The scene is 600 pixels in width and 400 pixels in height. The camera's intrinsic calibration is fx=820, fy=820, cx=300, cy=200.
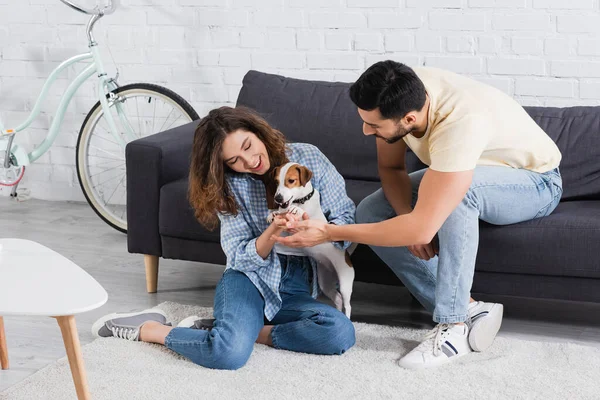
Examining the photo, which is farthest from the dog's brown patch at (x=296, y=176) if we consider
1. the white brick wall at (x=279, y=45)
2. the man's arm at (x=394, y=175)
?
the white brick wall at (x=279, y=45)

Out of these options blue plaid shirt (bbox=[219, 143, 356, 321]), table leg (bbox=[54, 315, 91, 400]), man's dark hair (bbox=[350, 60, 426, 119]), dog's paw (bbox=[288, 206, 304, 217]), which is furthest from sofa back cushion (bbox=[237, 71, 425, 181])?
table leg (bbox=[54, 315, 91, 400])

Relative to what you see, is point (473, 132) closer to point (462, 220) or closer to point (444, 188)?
point (444, 188)

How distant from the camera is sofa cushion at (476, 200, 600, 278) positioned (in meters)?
2.30

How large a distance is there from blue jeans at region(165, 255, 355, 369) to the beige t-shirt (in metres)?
0.53

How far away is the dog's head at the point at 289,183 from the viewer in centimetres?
221

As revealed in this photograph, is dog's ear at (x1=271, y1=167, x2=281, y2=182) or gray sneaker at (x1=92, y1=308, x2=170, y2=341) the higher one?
dog's ear at (x1=271, y1=167, x2=281, y2=182)

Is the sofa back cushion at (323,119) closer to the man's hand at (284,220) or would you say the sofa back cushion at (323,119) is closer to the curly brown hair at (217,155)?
the curly brown hair at (217,155)

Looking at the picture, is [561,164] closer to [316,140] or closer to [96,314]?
[316,140]

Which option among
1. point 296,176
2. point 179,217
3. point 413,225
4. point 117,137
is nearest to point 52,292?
point 296,176

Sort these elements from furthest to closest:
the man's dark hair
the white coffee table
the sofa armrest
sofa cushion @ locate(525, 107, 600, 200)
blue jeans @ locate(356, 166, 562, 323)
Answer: the sofa armrest
sofa cushion @ locate(525, 107, 600, 200)
blue jeans @ locate(356, 166, 562, 323)
the man's dark hair
the white coffee table

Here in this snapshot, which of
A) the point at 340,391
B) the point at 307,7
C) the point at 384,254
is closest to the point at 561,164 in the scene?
the point at 384,254

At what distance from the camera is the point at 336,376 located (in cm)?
217

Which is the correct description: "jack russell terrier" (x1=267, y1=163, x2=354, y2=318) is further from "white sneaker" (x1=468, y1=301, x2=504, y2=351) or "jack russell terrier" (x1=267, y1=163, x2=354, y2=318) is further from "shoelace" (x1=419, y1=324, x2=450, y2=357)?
"white sneaker" (x1=468, y1=301, x2=504, y2=351)

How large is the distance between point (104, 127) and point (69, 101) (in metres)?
0.23
